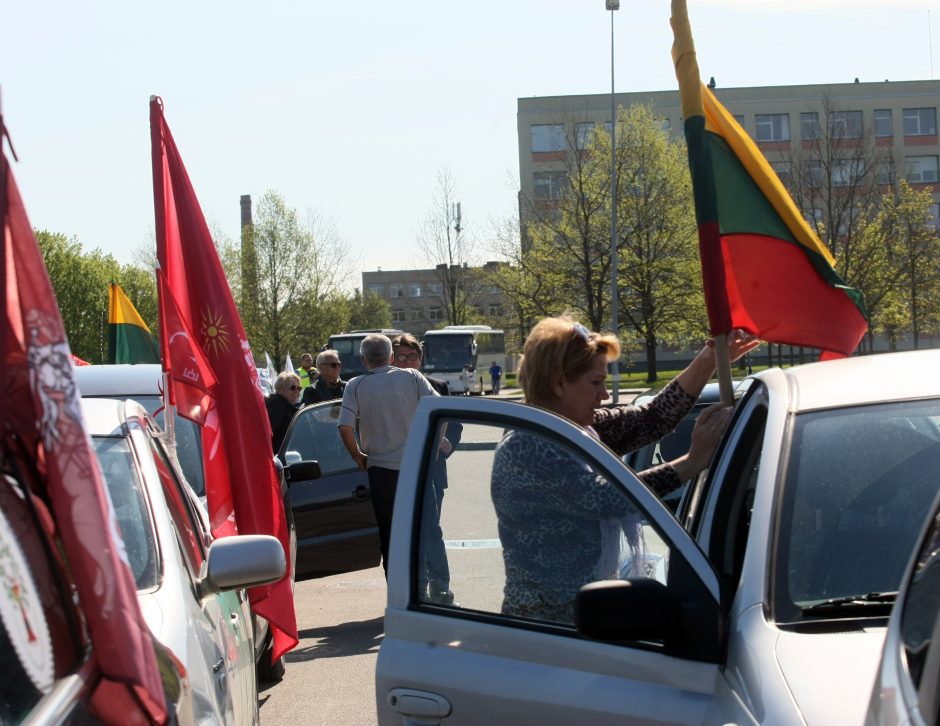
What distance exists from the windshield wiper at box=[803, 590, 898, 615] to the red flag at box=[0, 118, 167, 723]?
4.79 ft

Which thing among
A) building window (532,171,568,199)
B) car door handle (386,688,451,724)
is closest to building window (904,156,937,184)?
building window (532,171,568,199)

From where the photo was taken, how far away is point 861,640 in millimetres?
2613

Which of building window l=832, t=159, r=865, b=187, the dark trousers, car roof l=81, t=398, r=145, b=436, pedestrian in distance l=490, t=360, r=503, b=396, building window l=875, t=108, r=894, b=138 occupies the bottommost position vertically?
pedestrian in distance l=490, t=360, r=503, b=396

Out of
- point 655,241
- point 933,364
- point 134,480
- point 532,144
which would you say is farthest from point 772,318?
point 532,144

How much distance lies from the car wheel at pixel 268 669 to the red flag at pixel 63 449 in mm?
4888

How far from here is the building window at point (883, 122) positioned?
77.0m

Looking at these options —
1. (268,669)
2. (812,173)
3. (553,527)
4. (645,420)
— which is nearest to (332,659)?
(268,669)

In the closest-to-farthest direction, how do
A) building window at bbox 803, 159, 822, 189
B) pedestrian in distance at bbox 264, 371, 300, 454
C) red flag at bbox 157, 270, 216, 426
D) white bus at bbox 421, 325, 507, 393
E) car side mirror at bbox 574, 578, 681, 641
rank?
car side mirror at bbox 574, 578, 681, 641, red flag at bbox 157, 270, 216, 426, pedestrian in distance at bbox 264, 371, 300, 454, building window at bbox 803, 159, 822, 189, white bus at bbox 421, 325, 507, 393

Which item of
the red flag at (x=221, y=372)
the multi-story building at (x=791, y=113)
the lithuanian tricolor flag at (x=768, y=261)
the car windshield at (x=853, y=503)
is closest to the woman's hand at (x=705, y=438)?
the lithuanian tricolor flag at (x=768, y=261)

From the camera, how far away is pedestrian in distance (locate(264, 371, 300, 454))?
1020 cm

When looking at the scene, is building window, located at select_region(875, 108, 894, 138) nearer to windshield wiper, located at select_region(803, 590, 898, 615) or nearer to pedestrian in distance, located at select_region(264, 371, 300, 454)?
pedestrian in distance, located at select_region(264, 371, 300, 454)

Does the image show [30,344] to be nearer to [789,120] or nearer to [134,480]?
[134,480]

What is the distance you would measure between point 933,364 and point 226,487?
359cm

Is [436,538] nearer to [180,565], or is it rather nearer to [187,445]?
[180,565]
